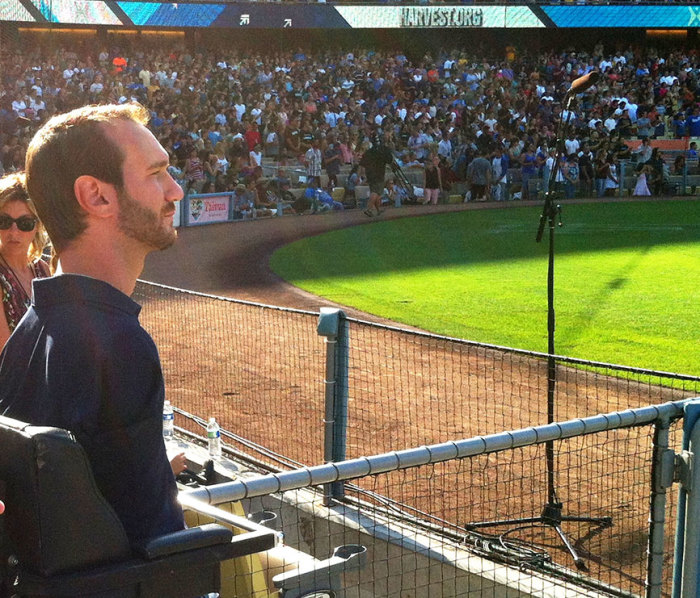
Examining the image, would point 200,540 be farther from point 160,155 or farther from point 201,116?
point 201,116

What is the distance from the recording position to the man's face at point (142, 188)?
75.1 inches

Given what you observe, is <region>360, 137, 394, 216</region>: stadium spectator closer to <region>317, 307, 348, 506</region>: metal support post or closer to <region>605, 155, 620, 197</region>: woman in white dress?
<region>605, 155, 620, 197</region>: woman in white dress

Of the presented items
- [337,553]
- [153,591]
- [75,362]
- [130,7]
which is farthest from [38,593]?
[130,7]

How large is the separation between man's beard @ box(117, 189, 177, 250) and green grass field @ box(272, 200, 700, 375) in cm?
900

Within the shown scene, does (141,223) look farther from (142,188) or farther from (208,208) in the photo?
(208,208)

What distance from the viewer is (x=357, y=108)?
32469mm

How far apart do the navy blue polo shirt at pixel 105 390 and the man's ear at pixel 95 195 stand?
5.9 inches

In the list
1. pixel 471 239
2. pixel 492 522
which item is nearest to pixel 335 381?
pixel 492 522

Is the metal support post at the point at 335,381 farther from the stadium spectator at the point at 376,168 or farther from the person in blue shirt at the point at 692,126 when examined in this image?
the person in blue shirt at the point at 692,126

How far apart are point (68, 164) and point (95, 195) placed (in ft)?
0.25

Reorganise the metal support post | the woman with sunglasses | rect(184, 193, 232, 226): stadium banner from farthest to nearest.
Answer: rect(184, 193, 232, 226): stadium banner
the metal support post
the woman with sunglasses

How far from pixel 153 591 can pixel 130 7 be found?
38.2m

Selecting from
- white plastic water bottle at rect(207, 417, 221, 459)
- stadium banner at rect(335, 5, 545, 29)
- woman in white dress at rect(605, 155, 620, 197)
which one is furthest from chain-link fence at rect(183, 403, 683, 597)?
stadium banner at rect(335, 5, 545, 29)

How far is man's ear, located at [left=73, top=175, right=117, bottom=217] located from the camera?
6.12 feet
